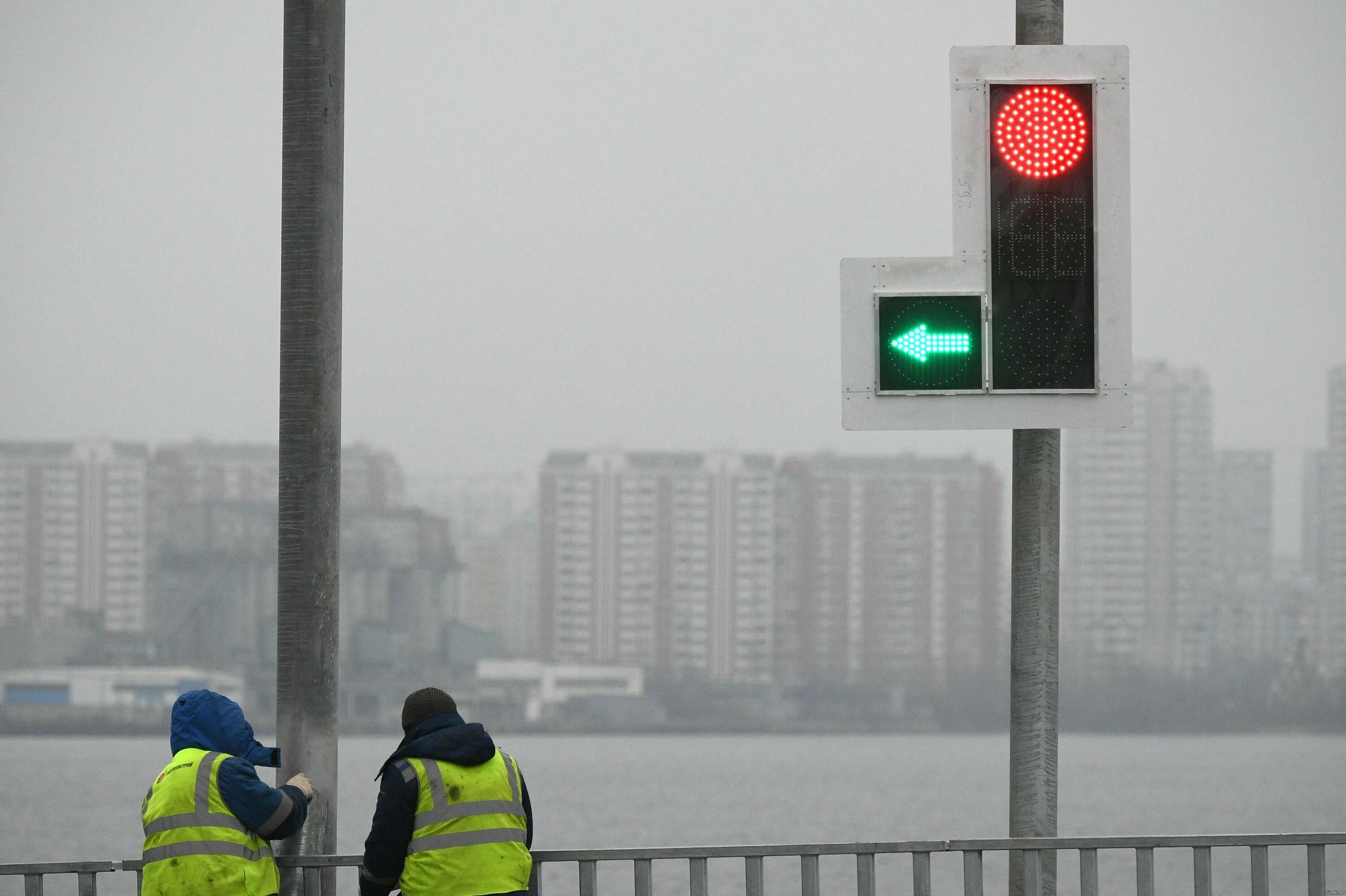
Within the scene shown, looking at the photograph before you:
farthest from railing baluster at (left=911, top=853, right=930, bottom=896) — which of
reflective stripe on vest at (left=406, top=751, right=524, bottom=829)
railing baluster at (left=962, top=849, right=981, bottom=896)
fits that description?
reflective stripe on vest at (left=406, top=751, right=524, bottom=829)

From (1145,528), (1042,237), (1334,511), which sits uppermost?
(1042,237)

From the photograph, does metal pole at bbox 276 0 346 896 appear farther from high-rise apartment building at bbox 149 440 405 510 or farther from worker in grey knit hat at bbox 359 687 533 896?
high-rise apartment building at bbox 149 440 405 510

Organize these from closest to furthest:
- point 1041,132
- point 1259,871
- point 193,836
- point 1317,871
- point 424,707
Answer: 1. point 193,836
2. point 424,707
3. point 1041,132
4. point 1259,871
5. point 1317,871

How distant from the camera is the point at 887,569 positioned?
163 meters

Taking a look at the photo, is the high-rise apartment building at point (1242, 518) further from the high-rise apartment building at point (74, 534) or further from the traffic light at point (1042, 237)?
the traffic light at point (1042, 237)

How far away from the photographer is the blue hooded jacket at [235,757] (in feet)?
18.1

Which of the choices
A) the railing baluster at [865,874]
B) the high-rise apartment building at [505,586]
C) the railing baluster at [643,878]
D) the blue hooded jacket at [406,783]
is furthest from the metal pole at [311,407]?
the high-rise apartment building at [505,586]

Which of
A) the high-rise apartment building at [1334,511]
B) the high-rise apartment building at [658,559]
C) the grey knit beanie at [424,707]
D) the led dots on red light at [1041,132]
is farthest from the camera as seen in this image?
the high-rise apartment building at [658,559]

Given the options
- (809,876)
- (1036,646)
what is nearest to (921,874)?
(809,876)

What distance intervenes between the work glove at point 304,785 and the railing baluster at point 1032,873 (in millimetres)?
2727

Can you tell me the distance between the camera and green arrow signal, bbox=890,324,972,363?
5.83 m

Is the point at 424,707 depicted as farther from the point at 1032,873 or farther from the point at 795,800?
the point at 795,800

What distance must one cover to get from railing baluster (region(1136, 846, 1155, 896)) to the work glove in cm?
310

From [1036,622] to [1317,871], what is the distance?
145cm
